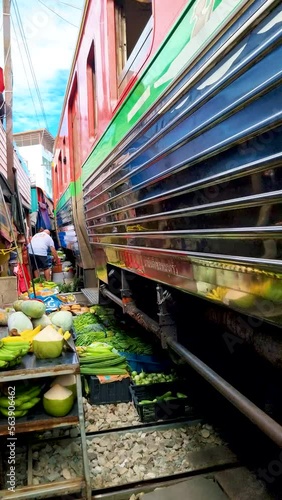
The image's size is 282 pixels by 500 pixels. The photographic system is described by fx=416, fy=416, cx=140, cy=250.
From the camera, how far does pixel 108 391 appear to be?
330 cm

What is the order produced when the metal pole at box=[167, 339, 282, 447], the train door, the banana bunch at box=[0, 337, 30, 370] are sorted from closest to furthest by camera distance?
the metal pole at box=[167, 339, 282, 447] → the banana bunch at box=[0, 337, 30, 370] → the train door

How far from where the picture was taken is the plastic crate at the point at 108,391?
330 cm

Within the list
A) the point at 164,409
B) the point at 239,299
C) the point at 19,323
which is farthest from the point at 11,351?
the point at 239,299

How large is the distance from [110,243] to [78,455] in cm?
164

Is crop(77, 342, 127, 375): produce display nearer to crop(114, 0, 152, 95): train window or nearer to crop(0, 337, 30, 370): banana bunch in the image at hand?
crop(0, 337, 30, 370): banana bunch

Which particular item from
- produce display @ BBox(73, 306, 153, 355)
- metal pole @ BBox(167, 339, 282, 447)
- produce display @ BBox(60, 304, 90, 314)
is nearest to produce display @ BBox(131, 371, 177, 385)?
produce display @ BBox(73, 306, 153, 355)

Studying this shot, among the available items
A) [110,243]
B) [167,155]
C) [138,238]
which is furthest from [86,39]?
[167,155]

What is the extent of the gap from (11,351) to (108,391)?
1.28m

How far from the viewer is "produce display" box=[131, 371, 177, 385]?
333 centimetres

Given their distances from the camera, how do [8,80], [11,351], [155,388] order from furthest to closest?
[8,80] < [155,388] < [11,351]

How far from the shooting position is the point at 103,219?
3.74 meters

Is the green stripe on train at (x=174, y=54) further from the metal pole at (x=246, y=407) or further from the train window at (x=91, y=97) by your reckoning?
the train window at (x=91, y=97)

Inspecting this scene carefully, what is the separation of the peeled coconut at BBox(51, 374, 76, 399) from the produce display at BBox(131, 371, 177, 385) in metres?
0.91

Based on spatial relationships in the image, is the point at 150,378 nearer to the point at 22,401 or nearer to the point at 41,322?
the point at 41,322
